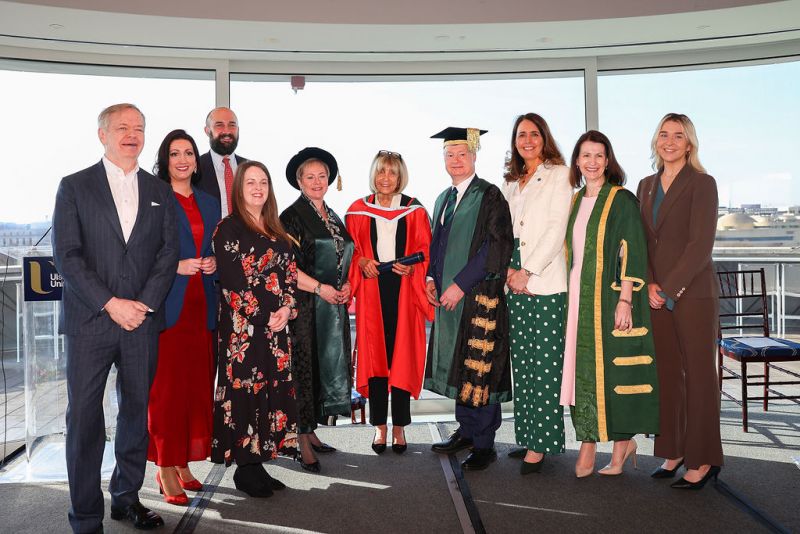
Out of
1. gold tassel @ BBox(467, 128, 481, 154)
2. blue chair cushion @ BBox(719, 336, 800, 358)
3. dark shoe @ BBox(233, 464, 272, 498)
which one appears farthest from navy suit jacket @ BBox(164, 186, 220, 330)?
blue chair cushion @ BBox(719, 336, 800, 358)

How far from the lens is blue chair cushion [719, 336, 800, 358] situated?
383 cm

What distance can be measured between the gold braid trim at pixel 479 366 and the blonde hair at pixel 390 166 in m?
1.01

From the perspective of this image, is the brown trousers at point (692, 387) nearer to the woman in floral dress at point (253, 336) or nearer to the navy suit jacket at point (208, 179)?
the woman in floral dress at point (253, 336)

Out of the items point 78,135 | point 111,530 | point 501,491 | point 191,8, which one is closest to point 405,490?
point 501,491

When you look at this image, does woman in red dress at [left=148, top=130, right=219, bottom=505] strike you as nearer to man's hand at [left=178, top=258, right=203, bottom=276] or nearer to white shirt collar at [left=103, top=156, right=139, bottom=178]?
man's hand at [left=178, top=258, right=203, bottom=276]

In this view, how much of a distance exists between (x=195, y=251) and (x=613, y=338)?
6.48 ft

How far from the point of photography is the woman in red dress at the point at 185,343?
2.93 metres

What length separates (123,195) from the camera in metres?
2.64

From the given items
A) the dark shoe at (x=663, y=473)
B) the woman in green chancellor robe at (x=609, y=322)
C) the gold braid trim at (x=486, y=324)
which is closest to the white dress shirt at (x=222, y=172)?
the gold braid trim at (x=486, y=324)

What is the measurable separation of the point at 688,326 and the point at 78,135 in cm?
391

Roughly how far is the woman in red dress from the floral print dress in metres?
0.15

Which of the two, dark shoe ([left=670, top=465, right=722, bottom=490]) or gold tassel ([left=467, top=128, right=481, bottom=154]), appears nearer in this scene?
dark shoe ([left=670, top=465, right=722, bottom=490])

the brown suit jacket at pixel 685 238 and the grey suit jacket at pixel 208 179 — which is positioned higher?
the grey suit jacket at pixel 208 179

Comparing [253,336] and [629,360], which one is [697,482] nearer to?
[629,360]
